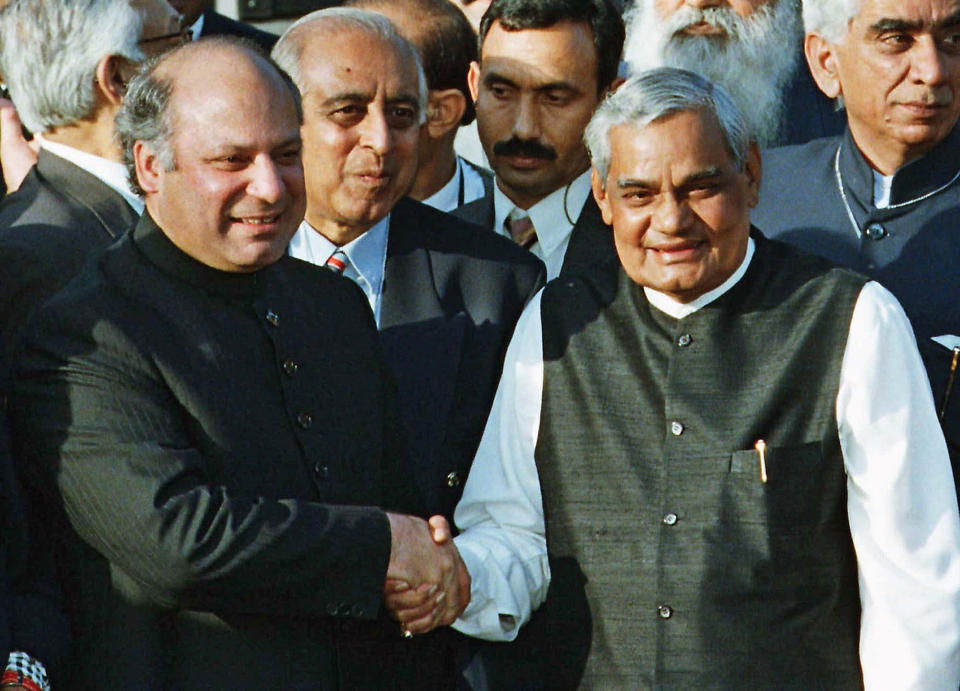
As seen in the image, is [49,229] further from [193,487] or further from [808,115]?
[808,115]

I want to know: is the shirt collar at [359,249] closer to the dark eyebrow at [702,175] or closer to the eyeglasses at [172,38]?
the eyeglasses at [172,38]

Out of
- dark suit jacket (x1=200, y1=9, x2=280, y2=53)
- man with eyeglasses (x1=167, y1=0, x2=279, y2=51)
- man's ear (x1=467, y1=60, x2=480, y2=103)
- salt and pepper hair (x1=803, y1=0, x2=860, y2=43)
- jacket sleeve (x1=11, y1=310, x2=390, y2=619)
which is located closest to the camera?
jacket sleeve (x1=11, y1=310, x2=390, y2=619)

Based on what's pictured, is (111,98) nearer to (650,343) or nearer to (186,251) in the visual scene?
(186,251)

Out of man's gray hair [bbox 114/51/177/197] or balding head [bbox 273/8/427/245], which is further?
balding head [bbox 273/8/427/245]

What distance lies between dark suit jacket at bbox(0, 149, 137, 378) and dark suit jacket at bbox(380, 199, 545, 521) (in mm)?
745

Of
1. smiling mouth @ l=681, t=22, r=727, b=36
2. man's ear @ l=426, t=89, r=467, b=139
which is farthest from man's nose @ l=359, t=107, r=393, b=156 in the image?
smiling mouth @ l=681, t=22, r=727, b=36

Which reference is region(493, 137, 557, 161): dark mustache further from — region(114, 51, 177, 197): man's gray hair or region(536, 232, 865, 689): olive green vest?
A: region(114, 51, 177, 197): man's gray hair

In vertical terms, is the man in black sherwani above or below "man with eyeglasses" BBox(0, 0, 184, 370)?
below

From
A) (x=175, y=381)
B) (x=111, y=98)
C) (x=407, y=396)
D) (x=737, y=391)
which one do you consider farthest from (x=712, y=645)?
(x=111, y=98)

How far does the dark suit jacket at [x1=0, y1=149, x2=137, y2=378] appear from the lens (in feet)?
12.9

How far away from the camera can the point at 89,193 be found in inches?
168

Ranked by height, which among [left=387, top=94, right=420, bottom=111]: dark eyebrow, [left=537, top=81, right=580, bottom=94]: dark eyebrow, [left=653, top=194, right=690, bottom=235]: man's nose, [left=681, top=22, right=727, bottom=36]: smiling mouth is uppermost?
[left=681, top=22, right=727, bottom=36]: smiling mouth

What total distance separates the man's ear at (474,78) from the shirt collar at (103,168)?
1.16m

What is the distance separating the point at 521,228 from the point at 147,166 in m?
1.65
